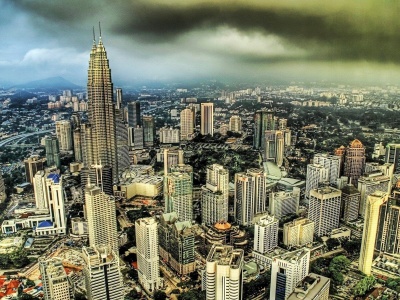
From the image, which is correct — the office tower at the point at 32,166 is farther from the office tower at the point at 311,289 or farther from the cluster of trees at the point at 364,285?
the cluster of trees at the point at 364,285

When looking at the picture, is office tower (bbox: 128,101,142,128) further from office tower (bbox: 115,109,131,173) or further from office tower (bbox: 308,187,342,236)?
office tower (bbox: 308,187,342,236)

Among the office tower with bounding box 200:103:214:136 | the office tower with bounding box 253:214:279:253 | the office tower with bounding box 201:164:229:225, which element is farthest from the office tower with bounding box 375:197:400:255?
the office tower with bounding box 200:103:214:136

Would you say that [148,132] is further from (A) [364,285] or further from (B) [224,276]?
(B) [224,276]

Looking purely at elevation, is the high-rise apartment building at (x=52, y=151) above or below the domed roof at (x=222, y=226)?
above

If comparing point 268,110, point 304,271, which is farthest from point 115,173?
point 304,271

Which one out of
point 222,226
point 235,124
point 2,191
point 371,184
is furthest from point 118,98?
point 371,184

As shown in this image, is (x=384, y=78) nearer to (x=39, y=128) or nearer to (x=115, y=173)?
(x=115, y=173)

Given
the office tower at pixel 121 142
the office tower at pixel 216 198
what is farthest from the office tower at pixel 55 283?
the office tower at pixel 121 142
